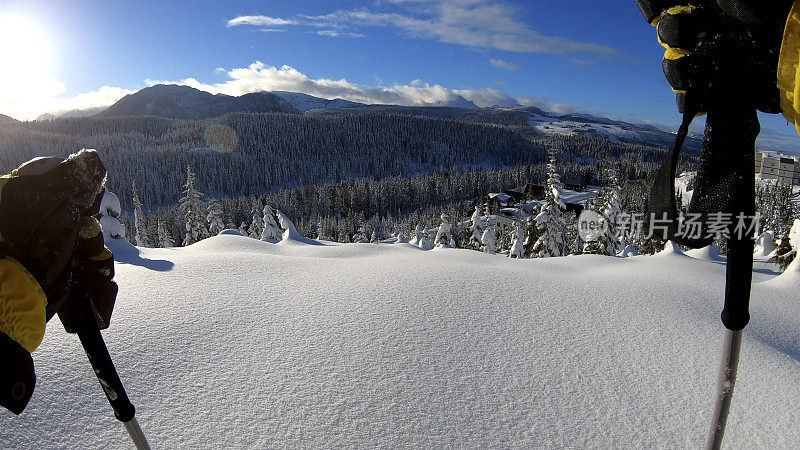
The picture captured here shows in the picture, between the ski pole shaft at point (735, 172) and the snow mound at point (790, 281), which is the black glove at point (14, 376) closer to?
the ski pole shaft at point (735, 172)

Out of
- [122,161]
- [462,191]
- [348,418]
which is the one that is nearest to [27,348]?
[348,418]

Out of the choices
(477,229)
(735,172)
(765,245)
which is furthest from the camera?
(477,229)

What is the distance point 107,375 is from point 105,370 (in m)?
0.03

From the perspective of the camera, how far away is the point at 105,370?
5.37 feet

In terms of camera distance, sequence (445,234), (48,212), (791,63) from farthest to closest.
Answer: (445,234) < (48,212) < (791,63)

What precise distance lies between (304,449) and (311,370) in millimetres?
806

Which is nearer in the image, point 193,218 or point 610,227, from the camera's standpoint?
point 610,227

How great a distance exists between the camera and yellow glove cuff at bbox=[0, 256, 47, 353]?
1270mm

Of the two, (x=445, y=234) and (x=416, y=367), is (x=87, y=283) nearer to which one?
(x=416, y=367)

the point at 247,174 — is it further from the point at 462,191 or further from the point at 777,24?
the point at 777,24

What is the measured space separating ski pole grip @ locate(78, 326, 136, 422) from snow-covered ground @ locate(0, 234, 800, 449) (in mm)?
1060

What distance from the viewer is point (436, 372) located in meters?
3.30

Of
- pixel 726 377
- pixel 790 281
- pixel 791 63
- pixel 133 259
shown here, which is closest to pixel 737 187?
pixel 791 63

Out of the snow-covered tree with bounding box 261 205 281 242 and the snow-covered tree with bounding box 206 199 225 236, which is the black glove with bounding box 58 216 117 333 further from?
the snow-covered tree with bounding box 206 199 225 236
